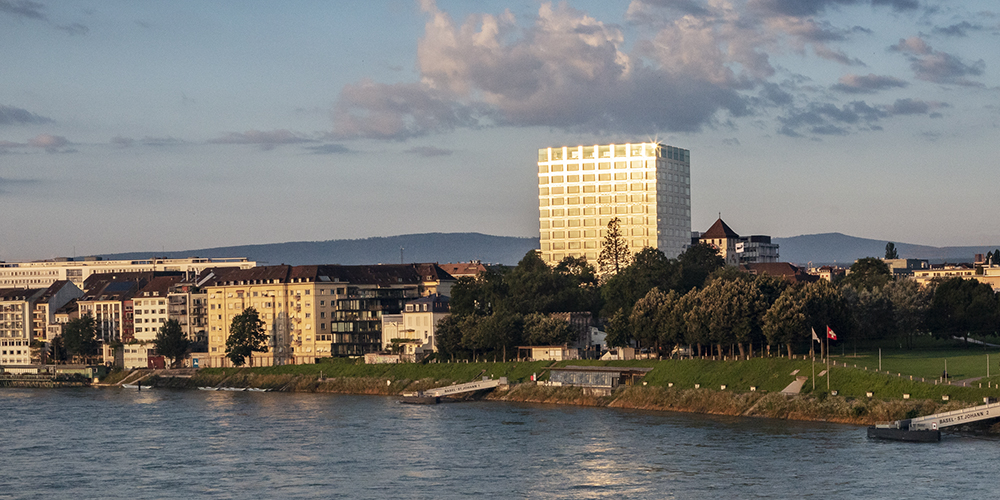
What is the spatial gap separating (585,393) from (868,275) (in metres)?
64.8

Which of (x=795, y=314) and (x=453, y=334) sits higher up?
(x=795, y=314)

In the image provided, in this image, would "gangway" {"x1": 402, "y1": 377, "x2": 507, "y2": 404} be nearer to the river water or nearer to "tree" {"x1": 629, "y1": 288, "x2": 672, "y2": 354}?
the river water

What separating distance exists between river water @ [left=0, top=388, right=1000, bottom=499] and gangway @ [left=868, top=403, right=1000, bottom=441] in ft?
4.49

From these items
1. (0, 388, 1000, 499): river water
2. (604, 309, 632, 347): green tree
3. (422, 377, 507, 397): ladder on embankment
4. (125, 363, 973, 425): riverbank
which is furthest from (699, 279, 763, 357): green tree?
(422, 377, 507, 397): ladder on embankment

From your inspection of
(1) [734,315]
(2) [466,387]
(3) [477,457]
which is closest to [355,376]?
(2) [466,387]

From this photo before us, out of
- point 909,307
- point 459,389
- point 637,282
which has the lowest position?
point 459,389

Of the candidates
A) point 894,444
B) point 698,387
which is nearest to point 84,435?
point 698,387

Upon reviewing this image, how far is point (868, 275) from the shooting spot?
588ft

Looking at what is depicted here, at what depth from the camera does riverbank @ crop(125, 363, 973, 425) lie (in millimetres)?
101562

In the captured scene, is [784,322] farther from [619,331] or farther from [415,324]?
[415,324]

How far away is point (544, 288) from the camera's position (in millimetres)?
173625

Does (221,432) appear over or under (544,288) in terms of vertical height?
under

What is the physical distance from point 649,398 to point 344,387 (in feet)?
170

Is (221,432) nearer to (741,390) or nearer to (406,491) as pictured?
(406,491)
